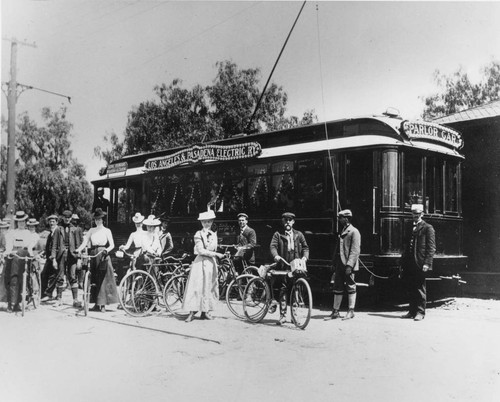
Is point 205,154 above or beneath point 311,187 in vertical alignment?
above

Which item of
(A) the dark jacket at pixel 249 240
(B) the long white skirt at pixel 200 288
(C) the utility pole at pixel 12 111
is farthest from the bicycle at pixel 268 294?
(C) the utility pole at pixel 12 111

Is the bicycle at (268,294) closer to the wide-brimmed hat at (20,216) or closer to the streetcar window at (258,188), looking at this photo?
the streetcar window at (258,188)

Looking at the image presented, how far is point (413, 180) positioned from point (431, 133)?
36.1 inches

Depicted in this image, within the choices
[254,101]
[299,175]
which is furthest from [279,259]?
[254,101]

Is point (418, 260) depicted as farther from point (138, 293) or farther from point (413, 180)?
point (138, 293)

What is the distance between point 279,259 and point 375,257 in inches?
75.3

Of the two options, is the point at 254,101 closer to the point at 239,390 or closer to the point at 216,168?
the point at 216,168

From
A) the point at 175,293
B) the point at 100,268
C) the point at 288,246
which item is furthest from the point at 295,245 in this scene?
the point at 100,268

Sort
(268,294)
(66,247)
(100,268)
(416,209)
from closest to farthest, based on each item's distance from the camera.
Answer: (268,294) → (416,209) → (100,268) → (66,247)

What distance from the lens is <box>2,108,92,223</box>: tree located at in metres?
8.51

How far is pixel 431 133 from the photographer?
9.38m

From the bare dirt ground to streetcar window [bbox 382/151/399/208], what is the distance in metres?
1.99

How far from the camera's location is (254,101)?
16406 millimetres

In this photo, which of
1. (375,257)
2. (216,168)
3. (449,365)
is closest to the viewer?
(449,365)
